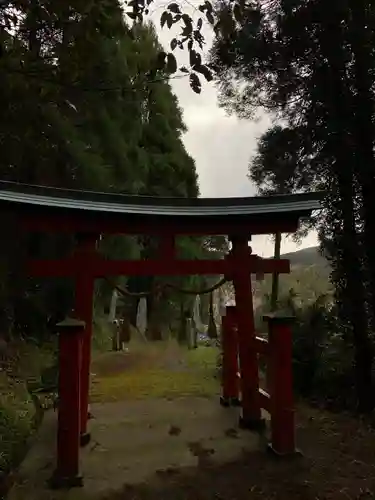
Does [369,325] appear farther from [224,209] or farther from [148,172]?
[148,172]

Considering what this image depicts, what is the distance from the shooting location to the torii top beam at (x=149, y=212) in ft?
15.0

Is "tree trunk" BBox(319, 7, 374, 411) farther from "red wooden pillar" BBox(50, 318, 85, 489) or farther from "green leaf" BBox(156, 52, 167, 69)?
"green leaf" BBox(156, 52, 167, 69)

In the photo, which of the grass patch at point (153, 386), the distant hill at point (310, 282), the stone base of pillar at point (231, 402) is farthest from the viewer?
the distant hill at point (310, 282)

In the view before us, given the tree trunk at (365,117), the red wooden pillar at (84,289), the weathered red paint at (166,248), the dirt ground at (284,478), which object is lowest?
the dirt ground at (284,478)

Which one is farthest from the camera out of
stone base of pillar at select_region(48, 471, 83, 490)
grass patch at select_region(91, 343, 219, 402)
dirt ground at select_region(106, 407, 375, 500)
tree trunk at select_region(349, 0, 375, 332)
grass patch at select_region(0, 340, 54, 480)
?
grass patch at select_region(91, 343, 219, 402)

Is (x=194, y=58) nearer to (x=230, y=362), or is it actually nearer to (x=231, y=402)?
(x=230, y=362)

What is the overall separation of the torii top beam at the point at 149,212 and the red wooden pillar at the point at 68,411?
1148mm

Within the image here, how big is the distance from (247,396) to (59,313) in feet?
17.9

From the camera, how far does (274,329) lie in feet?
14.6

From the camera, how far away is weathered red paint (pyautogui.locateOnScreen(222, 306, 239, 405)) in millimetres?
6262

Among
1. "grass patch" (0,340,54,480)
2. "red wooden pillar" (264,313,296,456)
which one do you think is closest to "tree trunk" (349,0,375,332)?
"red wooden pillar" (264,313,296,456)

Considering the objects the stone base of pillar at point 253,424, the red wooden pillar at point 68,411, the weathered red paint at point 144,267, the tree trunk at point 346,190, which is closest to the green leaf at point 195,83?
the red wooden pillar at point 68,411

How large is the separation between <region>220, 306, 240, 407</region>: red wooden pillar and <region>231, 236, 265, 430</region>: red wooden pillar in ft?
3.18

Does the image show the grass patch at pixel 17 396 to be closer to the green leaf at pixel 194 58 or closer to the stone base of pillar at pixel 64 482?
the stone base of pillar at pixel 64 482
